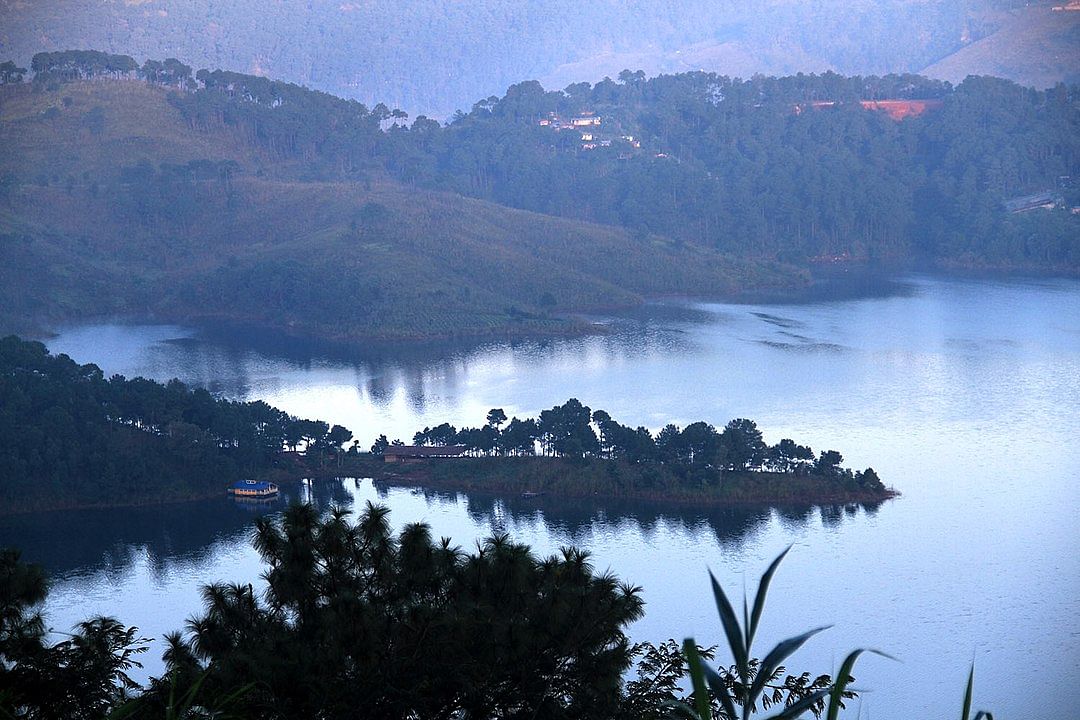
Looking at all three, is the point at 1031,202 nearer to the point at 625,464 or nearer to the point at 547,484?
the point at 625,464

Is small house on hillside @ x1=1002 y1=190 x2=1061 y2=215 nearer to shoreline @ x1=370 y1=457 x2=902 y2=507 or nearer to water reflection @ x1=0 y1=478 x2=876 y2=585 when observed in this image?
shoreline @ x1=370 y1=457 x2=902 y2=507

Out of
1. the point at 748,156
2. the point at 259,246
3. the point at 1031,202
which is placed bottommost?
the point at 259,246

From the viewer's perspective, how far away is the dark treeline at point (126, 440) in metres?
14.4

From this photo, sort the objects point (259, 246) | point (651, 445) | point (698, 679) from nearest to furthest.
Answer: point (698, 679), point (651, 445), point (259, 246)

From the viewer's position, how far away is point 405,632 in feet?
18.1

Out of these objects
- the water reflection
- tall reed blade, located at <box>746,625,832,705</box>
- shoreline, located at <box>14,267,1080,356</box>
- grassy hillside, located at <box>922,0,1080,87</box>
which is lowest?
the water reflection

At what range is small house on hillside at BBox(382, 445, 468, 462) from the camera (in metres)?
15.6

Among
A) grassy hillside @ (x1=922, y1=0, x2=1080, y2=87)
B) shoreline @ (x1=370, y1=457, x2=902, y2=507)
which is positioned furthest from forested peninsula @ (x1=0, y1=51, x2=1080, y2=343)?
shoreline @ (x1=370, y1=457, x2=902, y2=507)

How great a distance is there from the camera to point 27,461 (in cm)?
1449

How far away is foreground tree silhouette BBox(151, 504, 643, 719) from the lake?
1.20m

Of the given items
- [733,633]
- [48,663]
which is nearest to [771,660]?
[733,633]

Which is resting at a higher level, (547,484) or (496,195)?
(496,195)

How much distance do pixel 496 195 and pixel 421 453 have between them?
22.8m

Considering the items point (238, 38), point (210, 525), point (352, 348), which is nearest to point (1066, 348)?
point (352, 348)
